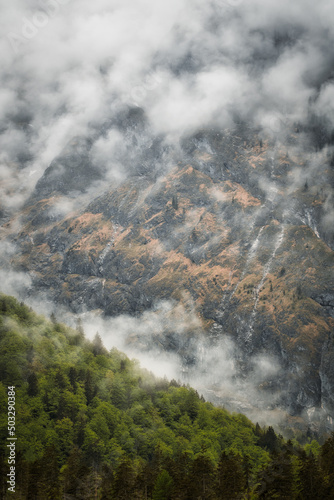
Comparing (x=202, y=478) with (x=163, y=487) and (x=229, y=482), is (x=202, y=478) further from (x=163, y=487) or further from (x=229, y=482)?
(x=163, y=487)

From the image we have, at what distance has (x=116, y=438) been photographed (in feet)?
333

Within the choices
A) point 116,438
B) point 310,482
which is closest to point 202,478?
point 310,482

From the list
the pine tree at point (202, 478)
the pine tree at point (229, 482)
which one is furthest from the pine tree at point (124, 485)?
the pine tree at point (229, 482)

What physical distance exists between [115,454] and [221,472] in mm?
33075

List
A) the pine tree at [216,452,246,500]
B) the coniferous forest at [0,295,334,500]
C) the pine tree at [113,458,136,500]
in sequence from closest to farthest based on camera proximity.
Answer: the pine tree at [113,458,136,500]
the coniferous forest at [0,295,334,500]
the pine tree at [216,452,246,500]

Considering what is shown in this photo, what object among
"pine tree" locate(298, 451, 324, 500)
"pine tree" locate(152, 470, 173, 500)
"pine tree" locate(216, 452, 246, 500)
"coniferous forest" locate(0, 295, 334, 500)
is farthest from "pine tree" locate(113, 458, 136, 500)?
"pine tree" locate(298, 451, 324, 500)

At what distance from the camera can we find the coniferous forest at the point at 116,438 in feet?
215

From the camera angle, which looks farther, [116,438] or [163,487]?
[116,438]

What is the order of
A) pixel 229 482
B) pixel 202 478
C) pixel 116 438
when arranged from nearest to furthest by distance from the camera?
1. pixel 229 482
2. pixel 202 478
3. pixel 116 438

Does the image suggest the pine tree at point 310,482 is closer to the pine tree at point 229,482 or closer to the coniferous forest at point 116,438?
the coniferous forest at point 116,438

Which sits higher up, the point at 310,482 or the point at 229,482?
the point at 229,482

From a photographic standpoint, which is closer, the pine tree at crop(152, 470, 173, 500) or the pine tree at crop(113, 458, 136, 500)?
the pine tree at crop(113, 458, 136, 500)

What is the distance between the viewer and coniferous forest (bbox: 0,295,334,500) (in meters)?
65.6

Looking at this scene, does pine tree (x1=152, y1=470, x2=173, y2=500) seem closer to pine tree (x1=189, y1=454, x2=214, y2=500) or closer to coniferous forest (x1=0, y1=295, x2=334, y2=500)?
coniferous forest (x1=0, y1=295, x2=334, y2=500)
